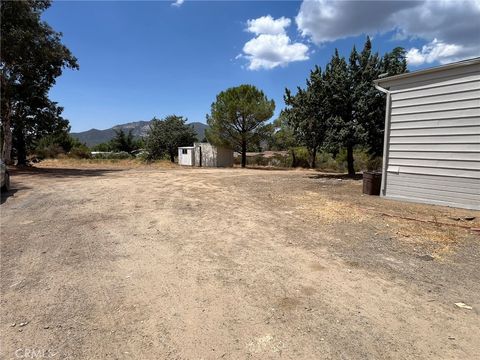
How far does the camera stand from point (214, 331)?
120 inches

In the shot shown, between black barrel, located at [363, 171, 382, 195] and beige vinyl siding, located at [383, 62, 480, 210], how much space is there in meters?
0.47

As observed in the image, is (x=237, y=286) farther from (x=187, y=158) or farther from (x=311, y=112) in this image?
(x=187, y=158)

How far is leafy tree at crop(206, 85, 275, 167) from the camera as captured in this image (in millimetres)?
29281

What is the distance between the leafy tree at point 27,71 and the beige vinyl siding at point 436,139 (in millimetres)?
17375

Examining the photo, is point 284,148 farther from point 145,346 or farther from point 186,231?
point 145,346

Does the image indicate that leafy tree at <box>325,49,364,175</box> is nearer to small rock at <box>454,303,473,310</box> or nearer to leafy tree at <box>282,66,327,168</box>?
leafy tree at <box>282,66,327,168</box>

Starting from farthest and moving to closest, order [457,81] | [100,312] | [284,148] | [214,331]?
[284,148], [457,81], [100,312], [214,331]

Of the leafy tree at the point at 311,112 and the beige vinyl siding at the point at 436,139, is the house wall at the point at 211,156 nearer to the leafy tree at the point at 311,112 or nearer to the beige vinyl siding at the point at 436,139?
the leafy tree at the point at 311,112

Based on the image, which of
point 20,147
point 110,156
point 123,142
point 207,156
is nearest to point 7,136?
point 20,147

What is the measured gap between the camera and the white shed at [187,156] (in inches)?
1282

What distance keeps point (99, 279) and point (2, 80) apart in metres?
18.9

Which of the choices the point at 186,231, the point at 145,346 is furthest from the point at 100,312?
the point at 186,231

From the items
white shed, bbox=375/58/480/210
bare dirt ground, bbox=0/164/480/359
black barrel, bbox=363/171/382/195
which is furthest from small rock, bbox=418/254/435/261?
black barrel, bbox=363/171/382/195
